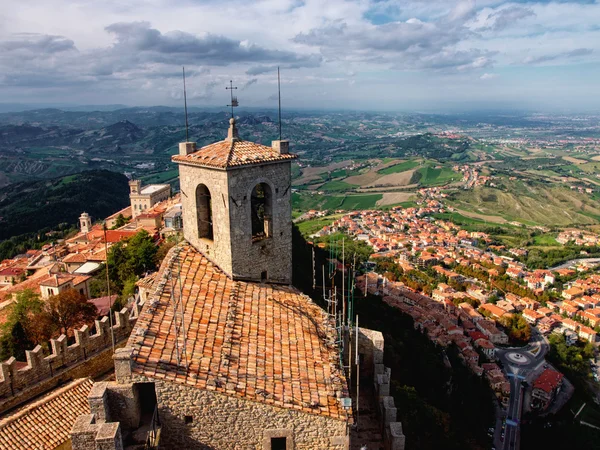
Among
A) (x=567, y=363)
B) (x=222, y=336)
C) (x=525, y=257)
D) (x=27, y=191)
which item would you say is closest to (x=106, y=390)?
(x=222, y=336)

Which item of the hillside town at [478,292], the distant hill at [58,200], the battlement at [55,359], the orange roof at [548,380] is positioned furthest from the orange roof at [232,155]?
the distant hill at [58,200]

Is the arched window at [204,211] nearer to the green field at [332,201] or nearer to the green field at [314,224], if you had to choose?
the green field at [314,224]

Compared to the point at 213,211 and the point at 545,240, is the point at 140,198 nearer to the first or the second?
the point at 213,211

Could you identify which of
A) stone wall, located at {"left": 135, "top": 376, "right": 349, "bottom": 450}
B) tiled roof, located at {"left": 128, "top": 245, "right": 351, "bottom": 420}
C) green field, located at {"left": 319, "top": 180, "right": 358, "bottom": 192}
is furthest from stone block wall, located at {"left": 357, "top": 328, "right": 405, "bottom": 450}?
green field, located at {"left": 319, "top": 180, "right": 358, "bottom": 192}

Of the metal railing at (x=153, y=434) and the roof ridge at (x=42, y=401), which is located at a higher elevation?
the metal railing at (x=153, y=434)

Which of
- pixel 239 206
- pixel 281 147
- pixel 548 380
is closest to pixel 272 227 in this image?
pixel 239 206
